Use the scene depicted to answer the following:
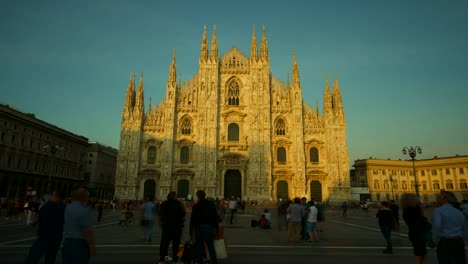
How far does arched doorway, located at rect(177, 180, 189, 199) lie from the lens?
1588 inches

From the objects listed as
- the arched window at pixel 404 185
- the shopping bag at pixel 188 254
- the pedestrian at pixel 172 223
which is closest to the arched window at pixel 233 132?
the pedestrian at pixel 172 223

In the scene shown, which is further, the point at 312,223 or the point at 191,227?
the point at 312,223

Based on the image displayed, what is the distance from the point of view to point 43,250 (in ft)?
19.6

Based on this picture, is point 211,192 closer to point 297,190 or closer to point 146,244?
point 297,190

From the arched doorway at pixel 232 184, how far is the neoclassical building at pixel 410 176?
36890 millimetres

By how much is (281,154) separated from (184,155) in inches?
502

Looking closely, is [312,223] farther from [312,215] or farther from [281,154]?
[281,154]

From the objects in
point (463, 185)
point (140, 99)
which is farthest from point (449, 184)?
point (140, 99)

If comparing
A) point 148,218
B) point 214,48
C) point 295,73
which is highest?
point 214,48

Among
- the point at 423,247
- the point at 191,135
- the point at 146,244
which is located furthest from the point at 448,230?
the point at 191,135

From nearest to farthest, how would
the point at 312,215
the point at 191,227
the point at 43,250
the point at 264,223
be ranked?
the point at 43,250
the point at 191,227
the point at 312,215
the point at 264,223

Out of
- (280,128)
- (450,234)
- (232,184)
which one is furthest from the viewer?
(280,128)

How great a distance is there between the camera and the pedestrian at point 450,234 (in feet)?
17.5

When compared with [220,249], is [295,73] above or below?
above
